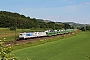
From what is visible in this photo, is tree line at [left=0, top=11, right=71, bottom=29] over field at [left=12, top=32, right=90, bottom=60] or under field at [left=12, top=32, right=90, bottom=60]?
over

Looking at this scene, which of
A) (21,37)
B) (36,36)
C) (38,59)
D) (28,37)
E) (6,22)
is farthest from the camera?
(6,22)

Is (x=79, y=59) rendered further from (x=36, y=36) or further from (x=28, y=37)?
(x=36, y=36)

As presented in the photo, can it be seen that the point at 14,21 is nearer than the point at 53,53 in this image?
No

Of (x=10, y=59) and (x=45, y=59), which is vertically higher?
(x=10, y=59)

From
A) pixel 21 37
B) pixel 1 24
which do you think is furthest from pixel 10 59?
pixel 1 24

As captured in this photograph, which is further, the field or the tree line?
the tree line

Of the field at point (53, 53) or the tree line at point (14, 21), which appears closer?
the field at point (53, 53)

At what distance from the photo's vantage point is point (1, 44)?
146 inches

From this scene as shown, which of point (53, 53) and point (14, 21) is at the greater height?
point (14, 21)

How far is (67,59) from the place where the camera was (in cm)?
1599

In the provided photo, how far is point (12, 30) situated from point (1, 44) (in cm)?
4112

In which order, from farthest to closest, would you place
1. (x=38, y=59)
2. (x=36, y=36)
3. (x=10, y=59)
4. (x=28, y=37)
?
(x=36, y=36)
(x=28, y=37)
(x=38, y=59)
(x=10, y=59)

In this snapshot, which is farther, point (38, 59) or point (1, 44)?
point (38, 59)

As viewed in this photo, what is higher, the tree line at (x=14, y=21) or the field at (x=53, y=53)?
the tree line at (x=14, y=21)
